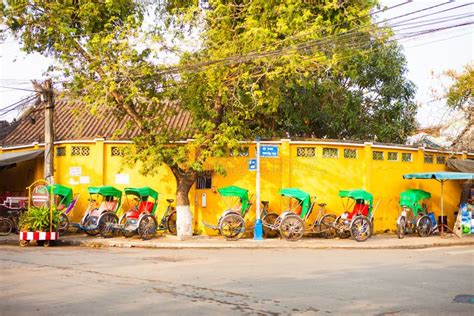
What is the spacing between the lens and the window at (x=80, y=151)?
21.1m

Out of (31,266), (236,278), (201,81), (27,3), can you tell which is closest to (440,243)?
(201,81)

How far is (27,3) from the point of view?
1798cm

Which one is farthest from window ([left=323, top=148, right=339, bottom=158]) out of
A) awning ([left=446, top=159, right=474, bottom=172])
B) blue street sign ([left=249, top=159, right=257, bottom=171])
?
awning ([left=446, top=159, right=474, bottom=172])

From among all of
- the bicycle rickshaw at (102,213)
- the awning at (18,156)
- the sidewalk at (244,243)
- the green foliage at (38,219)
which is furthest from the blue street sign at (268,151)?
the awning at (18,156)

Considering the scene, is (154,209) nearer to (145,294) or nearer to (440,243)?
(440,243)

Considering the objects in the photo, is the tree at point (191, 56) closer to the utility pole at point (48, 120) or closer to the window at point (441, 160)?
the utility pole at point (48, 120)

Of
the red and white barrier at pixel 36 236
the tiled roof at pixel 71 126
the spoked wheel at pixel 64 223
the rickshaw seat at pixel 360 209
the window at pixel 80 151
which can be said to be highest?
the tiled roof at pixel 71 126

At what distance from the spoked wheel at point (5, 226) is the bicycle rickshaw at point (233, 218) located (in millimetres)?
6471

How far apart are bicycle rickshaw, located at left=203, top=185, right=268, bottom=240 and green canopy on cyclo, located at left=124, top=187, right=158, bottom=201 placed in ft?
6.27

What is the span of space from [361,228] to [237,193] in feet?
13.4

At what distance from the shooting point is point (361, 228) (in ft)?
62.2

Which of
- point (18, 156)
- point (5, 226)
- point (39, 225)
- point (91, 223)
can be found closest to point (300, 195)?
point (91, 223)

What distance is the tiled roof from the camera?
25242mm

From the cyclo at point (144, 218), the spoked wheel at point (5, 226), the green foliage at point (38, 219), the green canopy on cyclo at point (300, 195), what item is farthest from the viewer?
the spoked wheel at point (5, 226)
